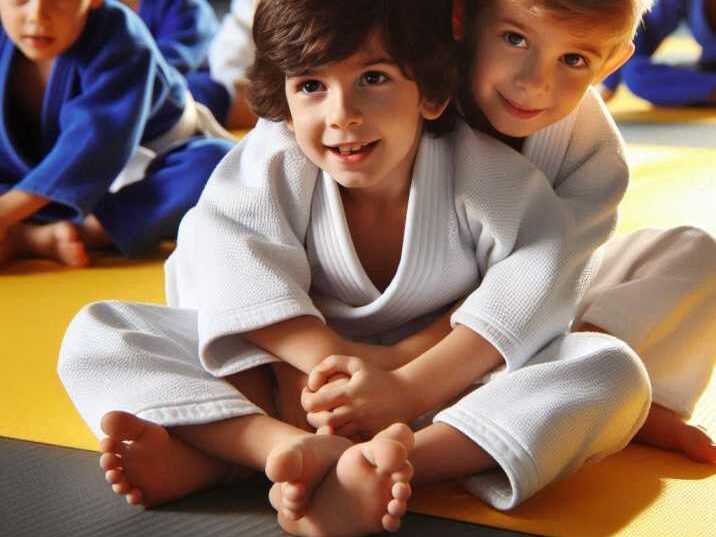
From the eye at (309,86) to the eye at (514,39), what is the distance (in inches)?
9.0

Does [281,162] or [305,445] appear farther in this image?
[281,162]

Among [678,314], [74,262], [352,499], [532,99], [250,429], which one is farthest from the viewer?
[74,262]

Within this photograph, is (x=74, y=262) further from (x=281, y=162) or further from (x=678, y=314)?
(x=678, y=314)

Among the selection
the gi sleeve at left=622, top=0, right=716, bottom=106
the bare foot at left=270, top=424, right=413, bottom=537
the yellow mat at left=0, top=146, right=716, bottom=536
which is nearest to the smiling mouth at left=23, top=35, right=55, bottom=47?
the yellow mat at left=0, top=146, right=716, bottom=536

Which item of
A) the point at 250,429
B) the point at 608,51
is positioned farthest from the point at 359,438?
the point at 608,51

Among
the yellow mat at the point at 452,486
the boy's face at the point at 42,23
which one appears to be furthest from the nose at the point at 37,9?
the yellow mat at the point at 452,486

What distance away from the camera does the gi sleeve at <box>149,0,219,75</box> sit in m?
3.42

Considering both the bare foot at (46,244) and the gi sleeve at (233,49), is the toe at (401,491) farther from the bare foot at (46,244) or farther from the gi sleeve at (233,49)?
the gi sleeve at (233,49)

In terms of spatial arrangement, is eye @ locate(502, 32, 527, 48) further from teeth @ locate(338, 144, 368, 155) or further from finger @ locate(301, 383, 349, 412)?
finger @ locate(301, 383, 349, 412)

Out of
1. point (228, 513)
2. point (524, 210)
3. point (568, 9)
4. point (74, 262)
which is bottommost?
point (74, 262)

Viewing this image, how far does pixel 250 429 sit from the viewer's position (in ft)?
4.25

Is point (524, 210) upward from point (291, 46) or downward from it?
downward

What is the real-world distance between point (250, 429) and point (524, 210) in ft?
1.39

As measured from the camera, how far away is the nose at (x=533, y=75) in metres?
1.42
